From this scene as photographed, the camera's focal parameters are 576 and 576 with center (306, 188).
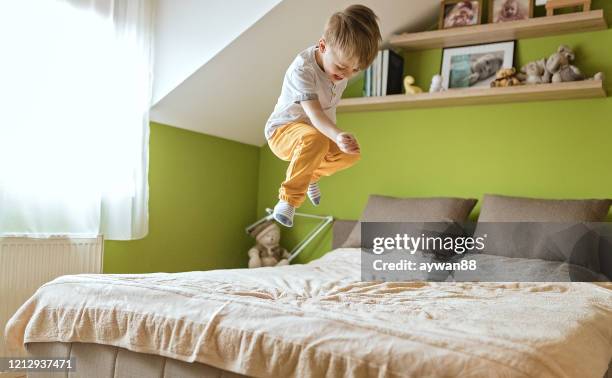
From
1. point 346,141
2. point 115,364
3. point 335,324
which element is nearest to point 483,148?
point 346,141

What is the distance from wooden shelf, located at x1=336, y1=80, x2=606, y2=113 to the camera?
118 inches

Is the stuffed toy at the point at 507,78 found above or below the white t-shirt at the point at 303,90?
above

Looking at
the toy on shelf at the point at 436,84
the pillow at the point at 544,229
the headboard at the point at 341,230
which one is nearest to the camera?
the pillow at the point at 544,229

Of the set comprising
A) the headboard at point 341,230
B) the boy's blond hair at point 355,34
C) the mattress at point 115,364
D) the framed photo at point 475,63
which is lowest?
the mattress at point 115,364

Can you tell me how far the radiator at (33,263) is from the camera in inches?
99.5

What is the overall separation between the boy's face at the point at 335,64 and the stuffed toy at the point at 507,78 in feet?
5.35

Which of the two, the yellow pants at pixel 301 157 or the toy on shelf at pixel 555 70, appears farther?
the toy on shelf at pixel 555 70

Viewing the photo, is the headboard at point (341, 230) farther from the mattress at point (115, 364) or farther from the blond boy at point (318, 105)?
the mattress at point (115, 364)

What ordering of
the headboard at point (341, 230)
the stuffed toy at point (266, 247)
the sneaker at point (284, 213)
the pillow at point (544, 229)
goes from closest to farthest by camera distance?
the sneaker at point (284, 213) < the pillow at point (544, 229) < the headboard at point (341, 230) < the stuffed toy at point (266, 247)

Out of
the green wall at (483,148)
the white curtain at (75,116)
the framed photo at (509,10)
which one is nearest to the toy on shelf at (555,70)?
the green wall at (483,148)

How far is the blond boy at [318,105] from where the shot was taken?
5.53 feet

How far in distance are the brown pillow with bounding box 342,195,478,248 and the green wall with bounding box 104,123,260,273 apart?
3.16 ft

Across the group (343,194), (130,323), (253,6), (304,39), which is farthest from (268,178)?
(130,323)

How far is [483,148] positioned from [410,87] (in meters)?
0.57
